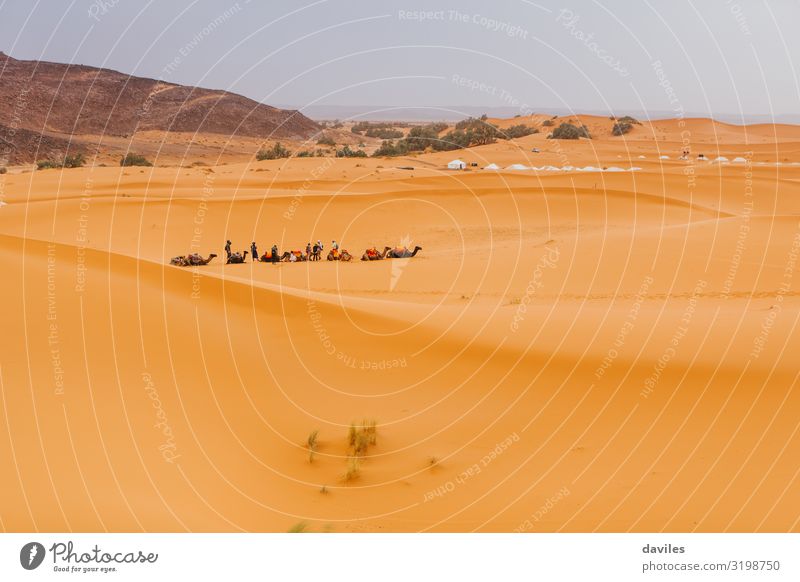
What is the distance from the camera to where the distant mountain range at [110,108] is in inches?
2847

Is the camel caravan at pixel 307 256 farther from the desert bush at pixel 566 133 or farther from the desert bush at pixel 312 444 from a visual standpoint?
the desert bush at pixel 566 133

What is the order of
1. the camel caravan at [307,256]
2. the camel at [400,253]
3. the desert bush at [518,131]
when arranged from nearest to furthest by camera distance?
the camel caravan at [307,256] → the camel at [400,253] → the desert bush at [518,131]

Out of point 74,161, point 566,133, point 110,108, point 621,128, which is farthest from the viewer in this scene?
point 621,128

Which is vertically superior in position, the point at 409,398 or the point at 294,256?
the point at 294,256

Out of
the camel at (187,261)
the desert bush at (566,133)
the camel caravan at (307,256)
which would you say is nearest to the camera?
the camel at (187,261)

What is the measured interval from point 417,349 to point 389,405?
75.5 inches

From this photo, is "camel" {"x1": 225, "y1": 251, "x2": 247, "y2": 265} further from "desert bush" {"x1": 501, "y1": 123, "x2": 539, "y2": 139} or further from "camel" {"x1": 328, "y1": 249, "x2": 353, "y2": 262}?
"desert bush" {"x1": 501, "y1": 123, "x2": 539, "y2": 139}

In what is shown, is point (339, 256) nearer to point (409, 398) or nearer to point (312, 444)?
point (409, 398)

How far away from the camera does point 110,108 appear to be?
82500mm

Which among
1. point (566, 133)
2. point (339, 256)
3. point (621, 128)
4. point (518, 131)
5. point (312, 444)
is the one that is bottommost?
point (312, 444)

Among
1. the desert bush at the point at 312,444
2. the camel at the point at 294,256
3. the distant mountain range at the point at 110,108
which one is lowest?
the desert bush at the point at 312,444

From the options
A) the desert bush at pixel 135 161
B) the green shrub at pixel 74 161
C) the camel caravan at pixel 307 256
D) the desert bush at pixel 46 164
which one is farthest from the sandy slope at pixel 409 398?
the green shrub at pixel 74 161

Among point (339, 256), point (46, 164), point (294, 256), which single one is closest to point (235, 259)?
point (294, 256)

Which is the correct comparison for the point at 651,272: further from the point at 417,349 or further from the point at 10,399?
the point at 10,399
